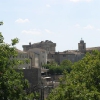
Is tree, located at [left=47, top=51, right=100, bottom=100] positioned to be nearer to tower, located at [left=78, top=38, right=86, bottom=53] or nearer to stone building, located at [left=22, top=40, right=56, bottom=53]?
stone building, located at [left=22, top=40, right=56, bottom=53]

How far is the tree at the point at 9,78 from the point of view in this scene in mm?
11594

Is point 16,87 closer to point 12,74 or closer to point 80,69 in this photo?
point 12,74

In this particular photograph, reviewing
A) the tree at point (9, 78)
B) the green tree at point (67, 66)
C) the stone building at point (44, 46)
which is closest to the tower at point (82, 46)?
the stone building at point (44, 46)

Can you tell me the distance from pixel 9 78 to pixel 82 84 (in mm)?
5106

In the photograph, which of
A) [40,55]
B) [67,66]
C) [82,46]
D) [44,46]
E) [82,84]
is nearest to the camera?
[82,84]

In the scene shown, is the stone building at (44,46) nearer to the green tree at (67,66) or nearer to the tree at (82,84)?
the green tree at (67,66)

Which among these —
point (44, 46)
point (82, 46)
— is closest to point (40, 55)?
point (44, 46)

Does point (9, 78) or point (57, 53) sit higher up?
point (57, 53)

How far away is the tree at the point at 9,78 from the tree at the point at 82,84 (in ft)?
9.55

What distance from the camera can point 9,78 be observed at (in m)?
11.9

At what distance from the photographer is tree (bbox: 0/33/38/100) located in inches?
456

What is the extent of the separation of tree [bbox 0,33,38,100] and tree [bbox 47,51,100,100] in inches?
115

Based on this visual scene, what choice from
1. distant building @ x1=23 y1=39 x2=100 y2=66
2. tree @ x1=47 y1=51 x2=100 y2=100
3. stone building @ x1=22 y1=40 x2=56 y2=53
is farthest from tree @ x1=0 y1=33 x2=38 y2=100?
stone building @ x1=22 y1=40 x2=56 y2=53

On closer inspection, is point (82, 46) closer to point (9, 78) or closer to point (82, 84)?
point (82, 84)
